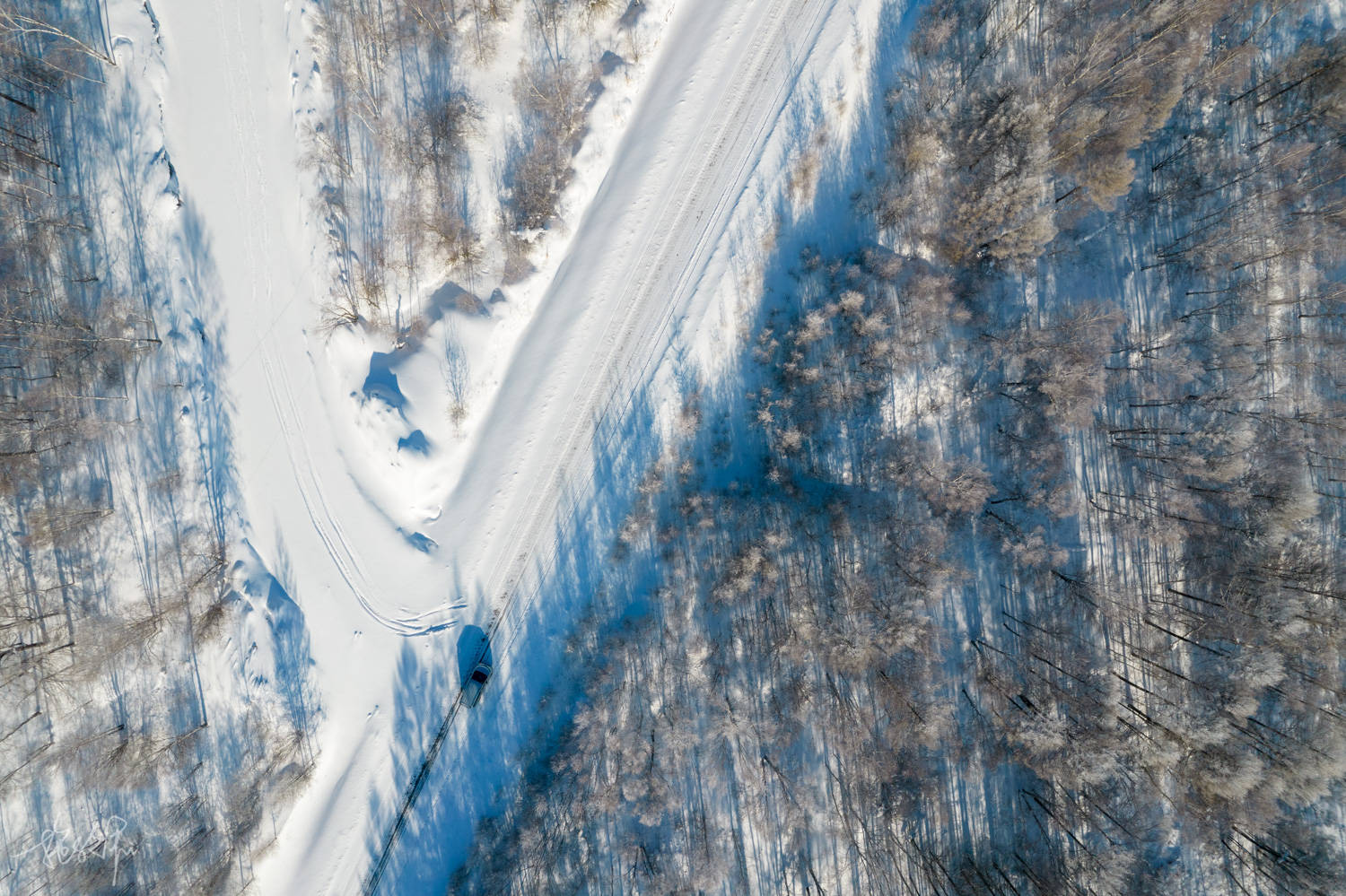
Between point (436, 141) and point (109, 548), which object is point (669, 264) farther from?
point (109, 548)

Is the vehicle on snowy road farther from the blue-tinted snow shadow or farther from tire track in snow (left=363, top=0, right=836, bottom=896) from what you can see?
tire track in snow (left=363, top=0, right=836, bottom=896)

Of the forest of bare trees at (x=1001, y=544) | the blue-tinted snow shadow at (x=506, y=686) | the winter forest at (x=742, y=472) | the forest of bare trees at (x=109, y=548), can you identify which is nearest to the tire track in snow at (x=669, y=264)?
the winter forest at (x=742, y=472)

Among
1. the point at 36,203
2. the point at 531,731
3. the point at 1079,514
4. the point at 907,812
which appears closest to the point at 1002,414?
the point at 1079,514

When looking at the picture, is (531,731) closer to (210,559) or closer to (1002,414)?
(210,559)

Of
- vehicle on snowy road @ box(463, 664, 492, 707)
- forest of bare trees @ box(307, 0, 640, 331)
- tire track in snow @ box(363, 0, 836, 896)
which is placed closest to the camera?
forest of bare trees @ box(307, 0, 640, 331)

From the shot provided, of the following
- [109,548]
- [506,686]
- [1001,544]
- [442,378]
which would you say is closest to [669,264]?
[442,378]
